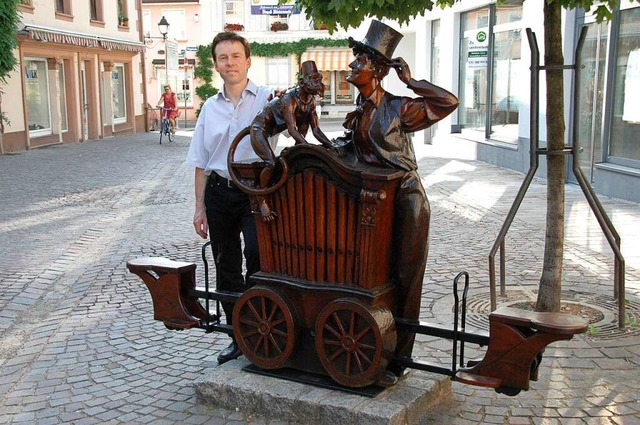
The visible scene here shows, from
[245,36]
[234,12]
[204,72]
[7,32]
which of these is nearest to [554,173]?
[7,32]

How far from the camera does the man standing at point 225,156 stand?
425 centimetres

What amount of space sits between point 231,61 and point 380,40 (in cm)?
107

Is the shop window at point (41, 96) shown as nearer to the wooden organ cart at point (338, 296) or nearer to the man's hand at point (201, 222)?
the man's hand at point (201, 222)

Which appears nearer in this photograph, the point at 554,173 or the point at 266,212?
the point at 266,212

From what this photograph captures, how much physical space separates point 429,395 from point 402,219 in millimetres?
920

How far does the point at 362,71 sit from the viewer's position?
139 inches

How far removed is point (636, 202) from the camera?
10148 mm

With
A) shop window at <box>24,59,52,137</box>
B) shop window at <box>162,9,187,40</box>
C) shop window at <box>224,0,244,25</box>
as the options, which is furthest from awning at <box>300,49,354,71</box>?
shop window at <box>24,59,52,137</box>

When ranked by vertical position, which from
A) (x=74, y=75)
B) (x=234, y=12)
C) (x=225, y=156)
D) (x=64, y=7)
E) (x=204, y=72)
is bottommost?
(x=225, y=156)

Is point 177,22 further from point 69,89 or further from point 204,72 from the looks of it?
point 69,89

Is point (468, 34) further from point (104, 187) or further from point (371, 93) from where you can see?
point (371, 93)

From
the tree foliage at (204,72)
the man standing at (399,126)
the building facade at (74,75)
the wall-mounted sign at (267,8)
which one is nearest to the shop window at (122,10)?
the building facade at (74,75)

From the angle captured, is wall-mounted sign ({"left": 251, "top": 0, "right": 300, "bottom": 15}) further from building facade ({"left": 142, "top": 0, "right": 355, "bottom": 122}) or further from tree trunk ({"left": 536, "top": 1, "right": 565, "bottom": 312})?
tree trunk ({"left": 536, "top": 1, "right": 565, "bottom": 312})

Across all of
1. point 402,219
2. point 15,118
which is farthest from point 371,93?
point 15,118
